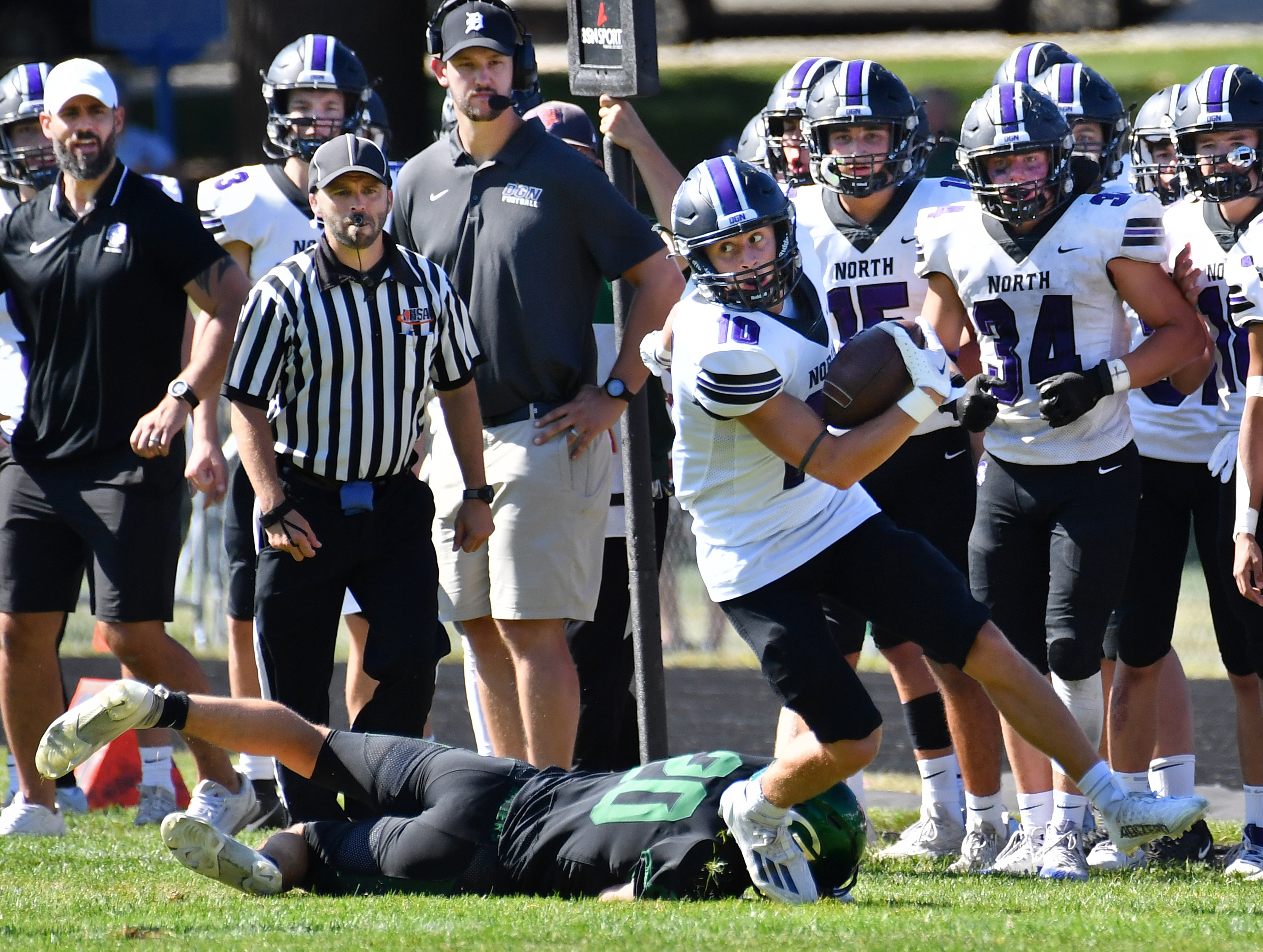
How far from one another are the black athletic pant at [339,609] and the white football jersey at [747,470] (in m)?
0.97

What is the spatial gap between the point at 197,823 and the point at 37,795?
203 cm

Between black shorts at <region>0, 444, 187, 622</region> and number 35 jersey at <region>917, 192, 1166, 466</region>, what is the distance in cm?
269

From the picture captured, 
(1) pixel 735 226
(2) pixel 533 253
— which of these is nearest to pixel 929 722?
(2) pixel 533 253

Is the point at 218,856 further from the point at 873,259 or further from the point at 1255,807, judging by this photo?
the point at 1255,807

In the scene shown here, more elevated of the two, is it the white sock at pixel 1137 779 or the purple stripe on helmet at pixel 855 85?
the purple stripe on helmet at pixel 855 85

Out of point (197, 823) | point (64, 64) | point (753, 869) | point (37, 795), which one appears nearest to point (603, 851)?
point (753, 869)

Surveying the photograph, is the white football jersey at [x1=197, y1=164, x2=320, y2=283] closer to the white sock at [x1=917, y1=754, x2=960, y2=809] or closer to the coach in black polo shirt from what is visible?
the coach in black polo shirt

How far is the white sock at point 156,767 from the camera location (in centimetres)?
683

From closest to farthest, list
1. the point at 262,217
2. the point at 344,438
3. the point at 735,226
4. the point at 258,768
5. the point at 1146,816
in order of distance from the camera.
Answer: the point at 1146,816 → the point at 735,226 → the point at 344,438 → the point at 262,217 → the point at 258,768

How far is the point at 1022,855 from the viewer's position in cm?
550

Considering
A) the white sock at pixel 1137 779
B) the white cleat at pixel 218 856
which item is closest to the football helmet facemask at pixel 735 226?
the white cleat at pixel 218 856

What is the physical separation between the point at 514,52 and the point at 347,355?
1262 millimetres

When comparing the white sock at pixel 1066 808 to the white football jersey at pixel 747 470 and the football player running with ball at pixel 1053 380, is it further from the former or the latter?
the white football jersey at pixel 747 470

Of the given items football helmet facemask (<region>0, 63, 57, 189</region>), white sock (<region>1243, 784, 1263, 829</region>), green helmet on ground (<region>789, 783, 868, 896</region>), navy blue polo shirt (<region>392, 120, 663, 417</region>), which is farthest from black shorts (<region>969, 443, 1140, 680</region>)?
football helmet facemask (<region>0, 63, 57, 189</region>)
